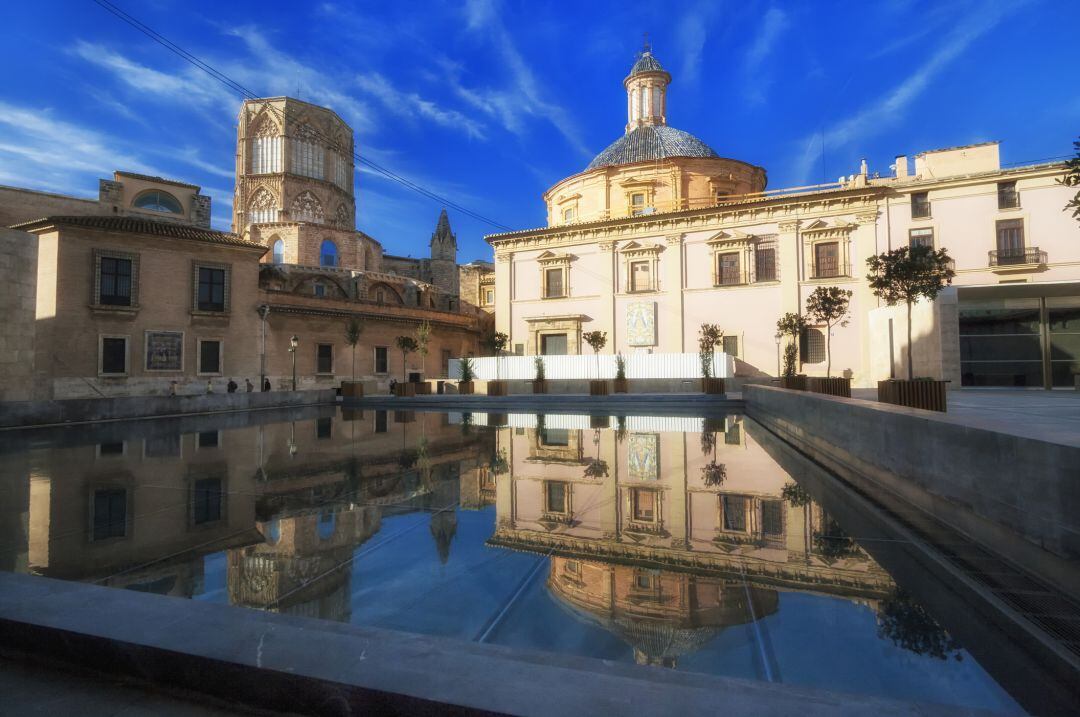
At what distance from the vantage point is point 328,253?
41.7 metres

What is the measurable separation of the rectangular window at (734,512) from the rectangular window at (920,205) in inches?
1045

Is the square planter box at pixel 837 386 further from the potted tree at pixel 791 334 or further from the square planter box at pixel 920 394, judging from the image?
the potted tree at pixel 791 334

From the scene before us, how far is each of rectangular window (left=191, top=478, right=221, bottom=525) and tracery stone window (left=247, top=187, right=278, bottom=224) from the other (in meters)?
43.9

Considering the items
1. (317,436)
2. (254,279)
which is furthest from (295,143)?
(317,436)

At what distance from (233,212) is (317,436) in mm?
43381

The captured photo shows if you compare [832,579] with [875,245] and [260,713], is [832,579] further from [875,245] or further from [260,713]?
[875,245]

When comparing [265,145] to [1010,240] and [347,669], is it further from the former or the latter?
[347,669]

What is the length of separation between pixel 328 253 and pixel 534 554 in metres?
43.2

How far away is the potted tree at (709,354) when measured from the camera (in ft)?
67.4

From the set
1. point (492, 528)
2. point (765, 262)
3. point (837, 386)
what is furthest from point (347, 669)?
point (765, 262)

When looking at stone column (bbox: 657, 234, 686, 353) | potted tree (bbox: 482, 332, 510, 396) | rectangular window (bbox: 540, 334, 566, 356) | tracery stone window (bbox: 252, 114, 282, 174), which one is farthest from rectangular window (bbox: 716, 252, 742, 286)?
tracery stone window (bbox: 252, 114, 282, 174)

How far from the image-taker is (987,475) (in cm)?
321

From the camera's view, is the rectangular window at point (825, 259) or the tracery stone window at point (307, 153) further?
the tracery stone window at point (307, 153)

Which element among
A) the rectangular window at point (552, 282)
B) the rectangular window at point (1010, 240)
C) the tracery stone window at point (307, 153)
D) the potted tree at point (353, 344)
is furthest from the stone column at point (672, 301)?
the tracery stone window at point (307, 153)
